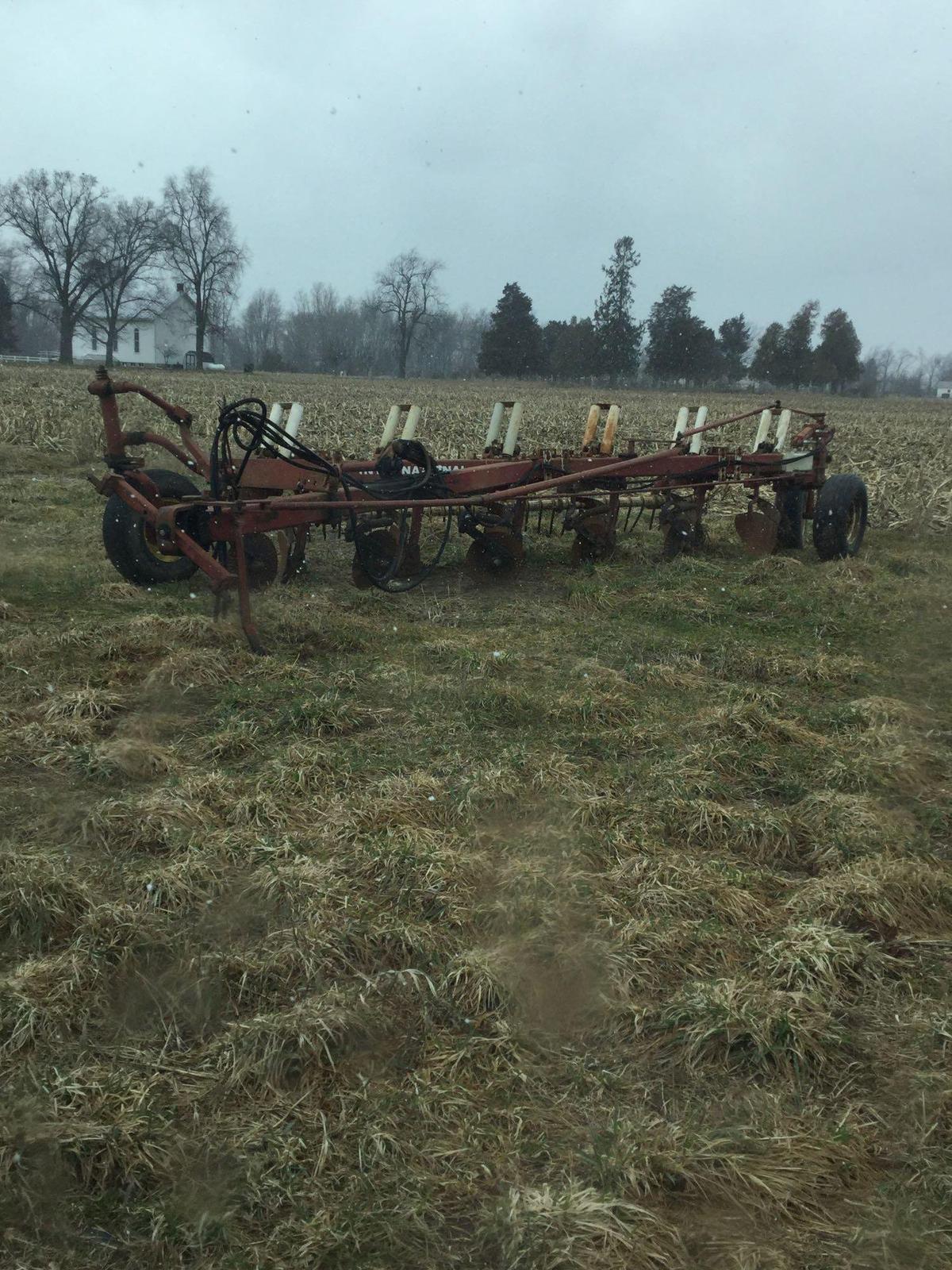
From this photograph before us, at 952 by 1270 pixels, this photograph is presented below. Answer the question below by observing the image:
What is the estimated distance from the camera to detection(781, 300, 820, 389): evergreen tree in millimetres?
71125

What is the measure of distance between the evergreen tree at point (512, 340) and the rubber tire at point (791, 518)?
5907cm

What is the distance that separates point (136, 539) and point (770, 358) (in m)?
71.6

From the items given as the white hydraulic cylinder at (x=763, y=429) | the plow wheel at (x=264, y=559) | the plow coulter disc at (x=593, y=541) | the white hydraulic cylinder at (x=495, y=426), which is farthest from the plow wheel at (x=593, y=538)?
the plow wheel at (x=264, y=559)

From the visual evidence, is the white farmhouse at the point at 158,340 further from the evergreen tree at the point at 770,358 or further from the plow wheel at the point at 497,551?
the plow wheel at the point at 497,551

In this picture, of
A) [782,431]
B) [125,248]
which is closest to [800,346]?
[125,248]

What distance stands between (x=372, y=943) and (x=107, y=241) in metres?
65.9

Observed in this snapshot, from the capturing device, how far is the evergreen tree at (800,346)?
71125 mm

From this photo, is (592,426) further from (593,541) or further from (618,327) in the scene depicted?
(618,327)

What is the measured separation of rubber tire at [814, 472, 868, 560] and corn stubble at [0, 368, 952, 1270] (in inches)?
136

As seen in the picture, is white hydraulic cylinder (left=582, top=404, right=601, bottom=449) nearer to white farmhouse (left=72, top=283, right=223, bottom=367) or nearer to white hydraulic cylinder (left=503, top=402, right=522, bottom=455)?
white hydraulic cylinder (left=503, top=402, right=522, bottom=455)

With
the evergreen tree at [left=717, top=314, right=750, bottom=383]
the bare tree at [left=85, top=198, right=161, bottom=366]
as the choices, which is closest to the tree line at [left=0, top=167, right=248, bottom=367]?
the bare tree at [left=85, top=198, right=161, bottom=366]

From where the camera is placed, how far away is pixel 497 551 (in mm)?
8531

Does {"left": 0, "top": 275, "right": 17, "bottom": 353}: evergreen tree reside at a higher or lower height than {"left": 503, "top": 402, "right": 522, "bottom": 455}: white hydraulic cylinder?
higher

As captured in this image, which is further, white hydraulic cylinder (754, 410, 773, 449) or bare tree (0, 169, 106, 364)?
bare tree (0, 169, 106, 364)
